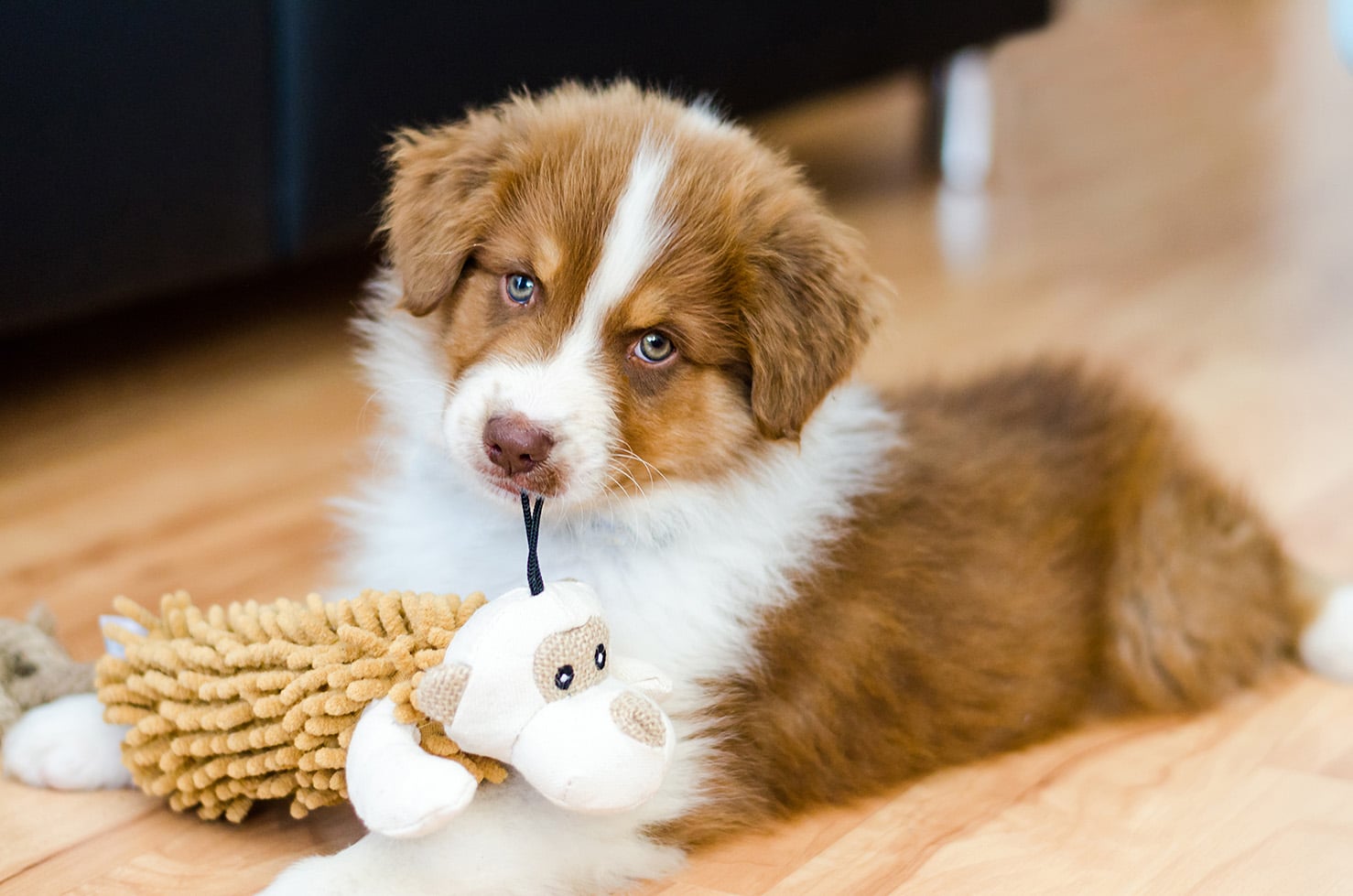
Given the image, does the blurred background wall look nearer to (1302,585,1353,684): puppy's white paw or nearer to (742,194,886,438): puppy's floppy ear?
(742,194,886,438): puppy's floppy ear

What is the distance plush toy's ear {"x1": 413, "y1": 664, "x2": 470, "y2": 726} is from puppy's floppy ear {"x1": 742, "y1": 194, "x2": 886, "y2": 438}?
0.62 meters

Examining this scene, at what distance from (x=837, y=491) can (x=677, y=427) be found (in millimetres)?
300

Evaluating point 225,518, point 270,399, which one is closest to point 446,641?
point 225,518

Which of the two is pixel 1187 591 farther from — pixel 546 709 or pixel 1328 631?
pixel 546 709

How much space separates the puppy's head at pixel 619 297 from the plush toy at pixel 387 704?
0.51 feet

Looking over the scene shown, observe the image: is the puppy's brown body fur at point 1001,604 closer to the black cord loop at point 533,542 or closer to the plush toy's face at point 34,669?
the black cord loop at point 533,542

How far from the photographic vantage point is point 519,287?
215 cm

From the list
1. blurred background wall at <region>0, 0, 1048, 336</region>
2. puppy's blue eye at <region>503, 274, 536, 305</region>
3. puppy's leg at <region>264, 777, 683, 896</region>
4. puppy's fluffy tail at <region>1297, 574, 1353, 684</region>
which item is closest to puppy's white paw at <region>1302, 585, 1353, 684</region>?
puppy's fluffy tail at <region>1297, 574, 1353, 684</region>

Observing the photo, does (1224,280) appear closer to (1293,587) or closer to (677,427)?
(1293,587)

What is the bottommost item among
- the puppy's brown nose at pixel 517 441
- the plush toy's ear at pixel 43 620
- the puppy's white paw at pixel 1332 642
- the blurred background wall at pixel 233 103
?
the puppy's white paw at pixel 1332 642

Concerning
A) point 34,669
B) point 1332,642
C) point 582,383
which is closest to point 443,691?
point 582,383

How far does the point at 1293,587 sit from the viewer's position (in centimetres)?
275

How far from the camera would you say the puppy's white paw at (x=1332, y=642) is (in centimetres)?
266

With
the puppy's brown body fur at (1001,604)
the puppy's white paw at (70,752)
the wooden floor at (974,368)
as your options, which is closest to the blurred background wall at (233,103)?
the wooden floor at (974,368)
